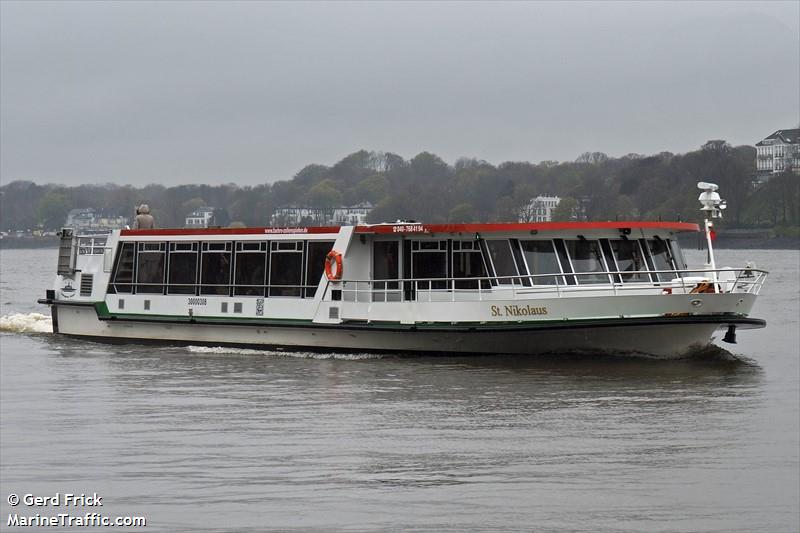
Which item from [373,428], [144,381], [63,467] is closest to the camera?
[63,467]

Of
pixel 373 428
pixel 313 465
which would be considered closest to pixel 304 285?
pixel 373 428

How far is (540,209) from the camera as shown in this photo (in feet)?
286

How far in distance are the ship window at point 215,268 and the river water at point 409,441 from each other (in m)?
1.86

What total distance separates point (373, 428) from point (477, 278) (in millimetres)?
6549

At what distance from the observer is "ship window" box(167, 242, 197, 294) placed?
1029 inches

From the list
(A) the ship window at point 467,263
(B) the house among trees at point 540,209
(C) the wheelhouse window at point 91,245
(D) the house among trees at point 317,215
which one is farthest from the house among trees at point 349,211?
(A) the ship window at point 467,263

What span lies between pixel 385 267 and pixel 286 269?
2.29m

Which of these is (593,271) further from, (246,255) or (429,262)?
(246,255)

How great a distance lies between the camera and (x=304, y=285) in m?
24.4

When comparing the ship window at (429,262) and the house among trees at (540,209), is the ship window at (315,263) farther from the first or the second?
the house among trees at (540,209)

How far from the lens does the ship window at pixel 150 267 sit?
26703mm

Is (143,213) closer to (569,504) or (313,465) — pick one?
(313,465)

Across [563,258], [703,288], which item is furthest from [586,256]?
[703,288]

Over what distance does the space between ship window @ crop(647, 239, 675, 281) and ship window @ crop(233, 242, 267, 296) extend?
26.9 ft
